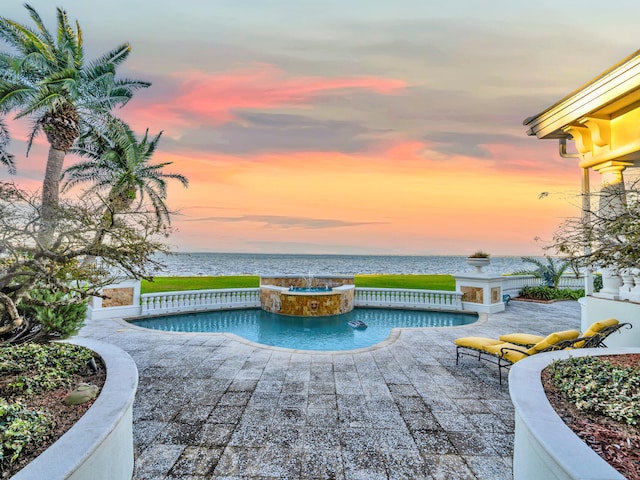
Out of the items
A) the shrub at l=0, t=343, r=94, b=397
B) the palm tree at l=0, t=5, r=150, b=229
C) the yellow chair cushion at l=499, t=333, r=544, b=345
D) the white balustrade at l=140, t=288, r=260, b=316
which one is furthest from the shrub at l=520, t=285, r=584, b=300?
the palm tree at l=0, t=5, r=150, b=229

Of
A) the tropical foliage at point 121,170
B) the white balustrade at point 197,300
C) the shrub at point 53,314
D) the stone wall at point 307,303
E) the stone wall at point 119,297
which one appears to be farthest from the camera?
the tropical foliage at point 121,170

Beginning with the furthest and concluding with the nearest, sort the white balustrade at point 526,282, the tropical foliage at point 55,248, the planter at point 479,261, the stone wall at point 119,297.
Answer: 1. the white balustrade at point 526,282
2. the planter at point 479,261
3. the stone wall at point 119,297
4. the tropical foliage at point 55,248

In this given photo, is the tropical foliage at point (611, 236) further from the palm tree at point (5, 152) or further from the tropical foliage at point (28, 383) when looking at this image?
the palm tree at point (5, 152)

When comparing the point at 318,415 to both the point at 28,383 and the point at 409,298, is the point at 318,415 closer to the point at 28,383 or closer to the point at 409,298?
the point at 28,383

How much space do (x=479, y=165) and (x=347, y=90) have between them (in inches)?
269

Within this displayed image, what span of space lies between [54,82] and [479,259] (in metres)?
16.2

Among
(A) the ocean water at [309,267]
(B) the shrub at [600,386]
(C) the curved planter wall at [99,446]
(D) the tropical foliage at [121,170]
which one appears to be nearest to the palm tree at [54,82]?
(D) the tropical foliage at [121,170]

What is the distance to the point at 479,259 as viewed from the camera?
13023 mm

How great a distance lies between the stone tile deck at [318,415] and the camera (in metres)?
3.25

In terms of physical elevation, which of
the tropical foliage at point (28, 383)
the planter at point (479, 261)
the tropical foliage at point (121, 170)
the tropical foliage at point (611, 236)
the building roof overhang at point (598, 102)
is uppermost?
→ the tropical foliage at point (121, 170)

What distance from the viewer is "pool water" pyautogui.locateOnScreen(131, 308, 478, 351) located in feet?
32.8

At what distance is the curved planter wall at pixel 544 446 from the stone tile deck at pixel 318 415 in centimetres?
70

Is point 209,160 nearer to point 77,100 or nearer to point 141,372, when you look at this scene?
point 77,100

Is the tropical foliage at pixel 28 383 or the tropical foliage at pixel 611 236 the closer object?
the tropical foliage at pixel 28 383
